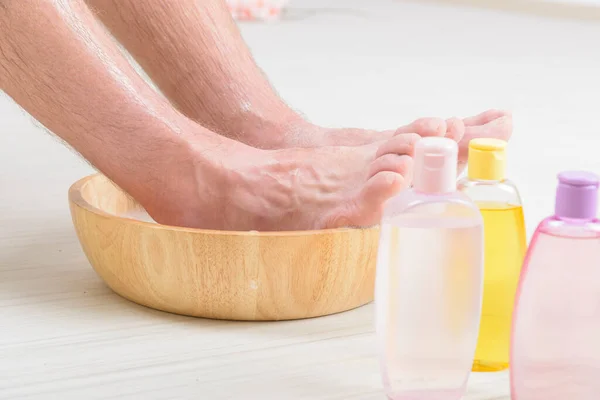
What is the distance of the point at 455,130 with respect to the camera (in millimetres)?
1328

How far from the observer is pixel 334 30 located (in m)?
4.71

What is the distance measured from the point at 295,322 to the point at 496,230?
12.9 inches

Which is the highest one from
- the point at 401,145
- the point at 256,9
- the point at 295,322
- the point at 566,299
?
the point at 256,9

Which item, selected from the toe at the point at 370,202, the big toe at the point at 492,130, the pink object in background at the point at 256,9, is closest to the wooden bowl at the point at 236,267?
the toe at the point at 370,202

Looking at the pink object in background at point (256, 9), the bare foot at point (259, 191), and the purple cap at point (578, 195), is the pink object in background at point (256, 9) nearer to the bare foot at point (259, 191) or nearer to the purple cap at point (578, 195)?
the bare foot at point (259, 191)

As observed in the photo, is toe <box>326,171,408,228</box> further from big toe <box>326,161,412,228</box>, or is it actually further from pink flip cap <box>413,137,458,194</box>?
pink flip cap <box>413,137,458,194</box>

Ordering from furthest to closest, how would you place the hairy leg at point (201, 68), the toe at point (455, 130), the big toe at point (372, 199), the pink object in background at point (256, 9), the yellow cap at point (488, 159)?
the pink object in background at point (256, 9)
the hairy leg at point (201, 68)
the toe at point (455, 130)
the big toe at point (372, 199)
the yellow cap at point (488, 159)

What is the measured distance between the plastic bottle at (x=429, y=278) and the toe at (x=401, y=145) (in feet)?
0.82

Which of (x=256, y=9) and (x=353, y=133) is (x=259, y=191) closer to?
(x=353, y=133)

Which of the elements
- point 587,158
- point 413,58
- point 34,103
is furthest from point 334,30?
point 34,103

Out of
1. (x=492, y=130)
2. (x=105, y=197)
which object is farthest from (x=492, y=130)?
(x=105, y=197)

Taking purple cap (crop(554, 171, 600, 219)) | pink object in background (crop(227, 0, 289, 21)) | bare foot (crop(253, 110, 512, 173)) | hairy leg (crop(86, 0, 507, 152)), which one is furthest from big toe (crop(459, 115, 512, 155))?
pink object in background (crop(227, 0, 289, 21))

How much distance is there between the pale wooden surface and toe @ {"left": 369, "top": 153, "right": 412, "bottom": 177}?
20 centimetres

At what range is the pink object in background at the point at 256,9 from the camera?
182 inches
